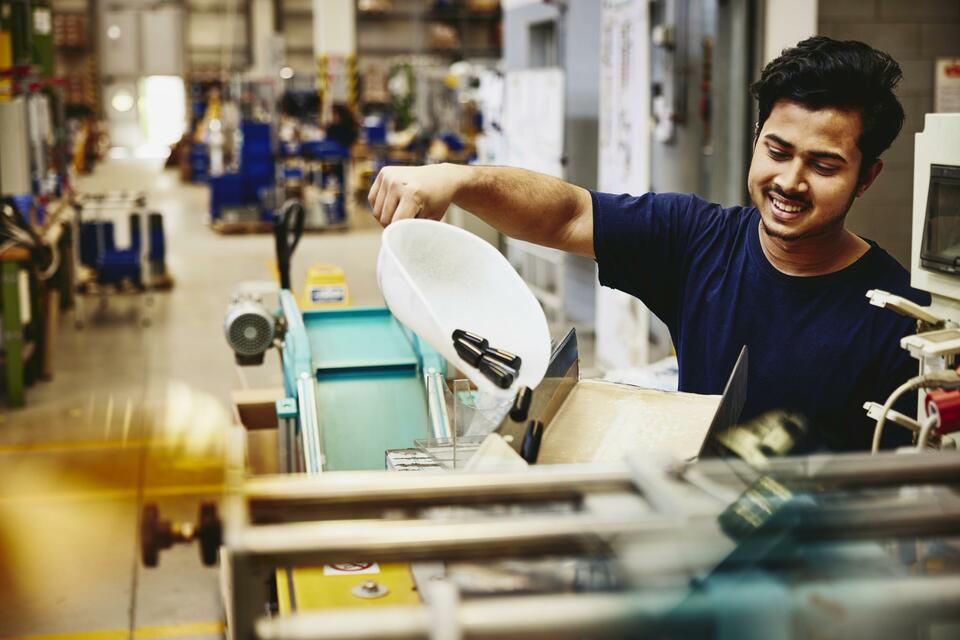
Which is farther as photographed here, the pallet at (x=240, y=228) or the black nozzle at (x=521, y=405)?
the pallet at (x=240, y=228)

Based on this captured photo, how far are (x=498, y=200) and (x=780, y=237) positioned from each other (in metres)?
0.47

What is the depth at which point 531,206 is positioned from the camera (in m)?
1.88

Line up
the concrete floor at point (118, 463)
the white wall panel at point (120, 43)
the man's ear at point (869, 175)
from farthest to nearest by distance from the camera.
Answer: the white wall panel at point (120, 43)
the concrete floor at point (118, 463)
the man's ear at point (869, 175)

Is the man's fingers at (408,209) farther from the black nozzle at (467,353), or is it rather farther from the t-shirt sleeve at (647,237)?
the t-shirt sleeve at (647,237)

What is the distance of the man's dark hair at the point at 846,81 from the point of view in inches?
61.6

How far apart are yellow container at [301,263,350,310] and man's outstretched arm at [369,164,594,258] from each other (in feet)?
4.74

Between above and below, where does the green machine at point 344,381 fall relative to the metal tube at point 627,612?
below

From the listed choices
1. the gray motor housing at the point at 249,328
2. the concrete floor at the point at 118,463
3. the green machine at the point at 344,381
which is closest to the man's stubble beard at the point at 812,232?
the green machine at the point at 344,381

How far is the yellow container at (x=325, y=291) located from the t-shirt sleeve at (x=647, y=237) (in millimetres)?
1513

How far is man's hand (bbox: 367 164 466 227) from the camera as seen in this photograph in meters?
1.55

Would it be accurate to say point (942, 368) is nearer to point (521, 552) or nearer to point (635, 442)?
point (635, 442)

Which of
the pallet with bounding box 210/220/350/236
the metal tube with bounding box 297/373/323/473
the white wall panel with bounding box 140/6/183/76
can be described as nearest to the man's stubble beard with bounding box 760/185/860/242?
the metal tube with bounding box 297/373/323/473

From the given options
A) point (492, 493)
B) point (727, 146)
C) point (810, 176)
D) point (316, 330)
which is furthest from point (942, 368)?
point (727, 146)

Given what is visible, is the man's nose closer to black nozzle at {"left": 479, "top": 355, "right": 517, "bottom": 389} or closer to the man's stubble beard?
the man's stubble beard
